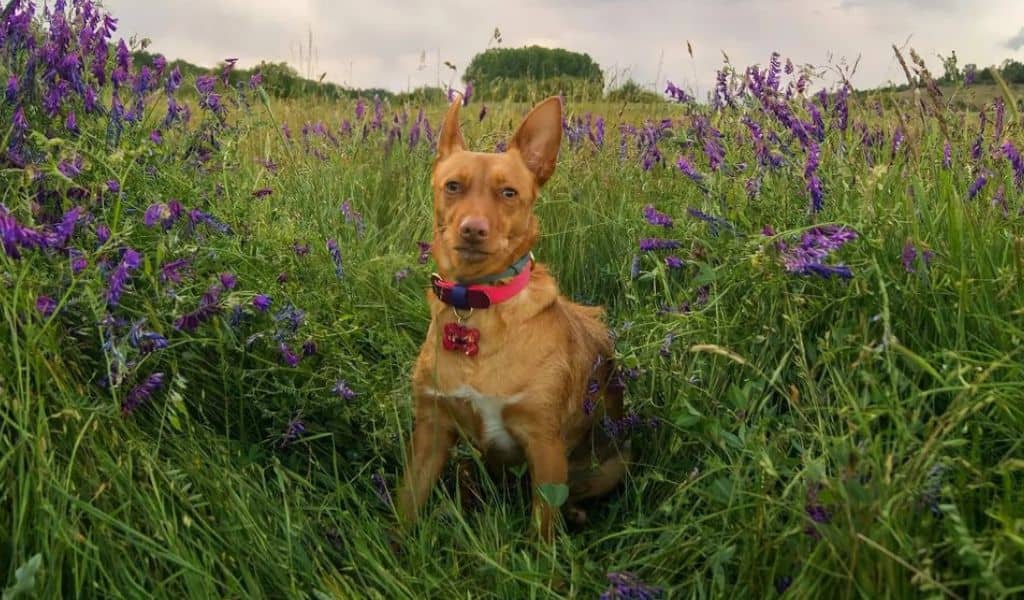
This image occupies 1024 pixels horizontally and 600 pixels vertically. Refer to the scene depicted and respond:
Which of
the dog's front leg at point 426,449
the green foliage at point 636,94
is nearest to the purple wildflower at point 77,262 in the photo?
the dog's front leg at point 426,449

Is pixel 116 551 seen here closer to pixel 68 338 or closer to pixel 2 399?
pixel 2 399

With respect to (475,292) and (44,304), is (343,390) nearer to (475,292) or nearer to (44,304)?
(475,292)

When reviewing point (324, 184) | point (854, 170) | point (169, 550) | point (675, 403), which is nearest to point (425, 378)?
point (675, 403)

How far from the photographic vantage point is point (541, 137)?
2.88 metres

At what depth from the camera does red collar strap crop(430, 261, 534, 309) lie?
2.65 m

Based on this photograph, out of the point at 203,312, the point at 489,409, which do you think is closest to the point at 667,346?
the point at 489,409

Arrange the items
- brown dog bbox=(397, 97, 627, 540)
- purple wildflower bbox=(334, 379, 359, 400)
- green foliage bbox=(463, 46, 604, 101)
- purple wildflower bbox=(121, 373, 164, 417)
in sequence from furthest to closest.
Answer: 1. green foliage bbox=(463, 46, 604, 101)
2. purple wildflower bbox=(334, 379, 359, 400)
3. brown dog bbox=(397, 97, 627, 540)
4. purple wildflower bbox=(121, 373, 164, 417)

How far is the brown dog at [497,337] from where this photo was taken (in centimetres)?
263

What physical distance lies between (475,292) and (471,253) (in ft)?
0.44

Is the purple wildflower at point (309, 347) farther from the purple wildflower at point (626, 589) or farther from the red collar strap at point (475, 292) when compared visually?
the purple wildflower at point (626, 589)

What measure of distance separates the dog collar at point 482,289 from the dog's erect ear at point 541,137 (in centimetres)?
33

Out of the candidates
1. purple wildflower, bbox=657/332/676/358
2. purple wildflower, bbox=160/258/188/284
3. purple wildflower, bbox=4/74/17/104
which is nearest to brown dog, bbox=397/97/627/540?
purple wildflower, bbox=657/332/676/358

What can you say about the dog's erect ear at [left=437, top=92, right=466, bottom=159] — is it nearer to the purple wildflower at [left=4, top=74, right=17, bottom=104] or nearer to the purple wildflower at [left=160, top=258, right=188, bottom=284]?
the purple wildflower at [left=160, top=258, right=188, bottom=284]

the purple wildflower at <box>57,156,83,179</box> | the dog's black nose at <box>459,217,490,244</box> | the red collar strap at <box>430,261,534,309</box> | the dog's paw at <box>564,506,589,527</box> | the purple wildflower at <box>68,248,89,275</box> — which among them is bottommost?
the dog's paw at <box>564,506,589,527</box>
